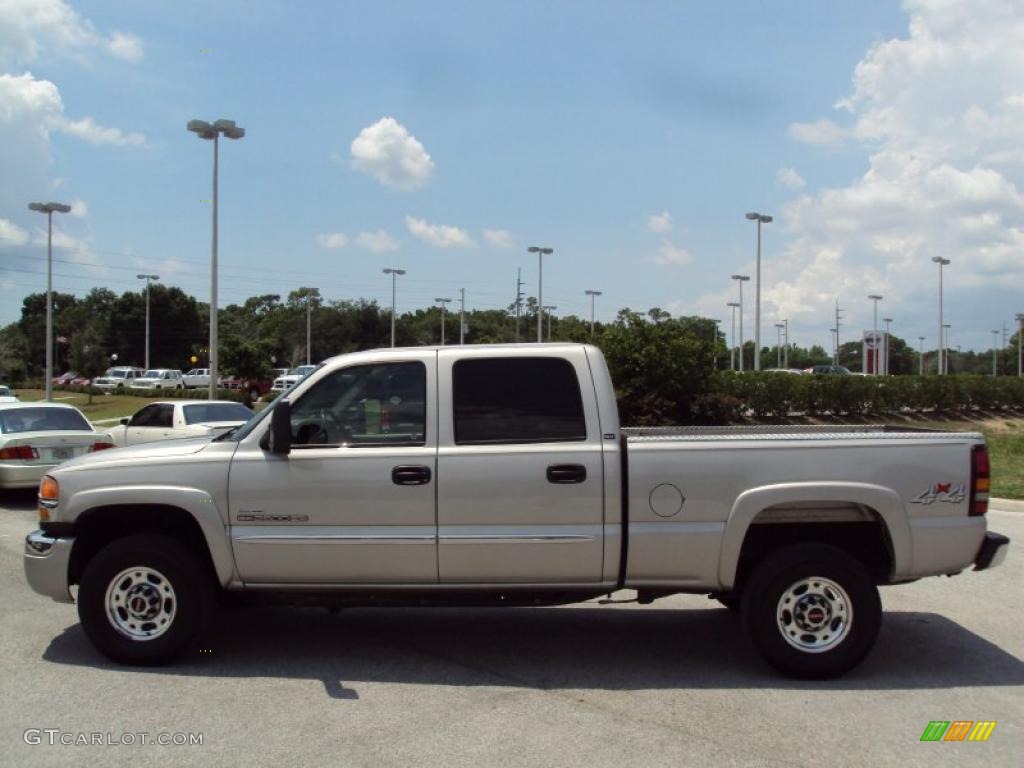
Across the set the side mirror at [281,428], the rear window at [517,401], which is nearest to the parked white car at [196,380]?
the side mirror at [281,428]

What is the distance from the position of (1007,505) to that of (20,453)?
43.6ft

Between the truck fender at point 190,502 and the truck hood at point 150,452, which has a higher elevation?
the truck hood at point 150,452

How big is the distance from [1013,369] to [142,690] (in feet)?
459

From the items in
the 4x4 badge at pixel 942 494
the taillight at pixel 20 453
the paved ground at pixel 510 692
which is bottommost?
the paved ground at pixel 510 692

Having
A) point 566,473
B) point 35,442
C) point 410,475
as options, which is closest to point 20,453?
point 35,442

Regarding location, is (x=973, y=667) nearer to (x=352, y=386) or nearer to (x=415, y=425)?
(x=415, y=425)

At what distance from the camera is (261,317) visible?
115m

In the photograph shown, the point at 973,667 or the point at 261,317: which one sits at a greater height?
the point at 261,317

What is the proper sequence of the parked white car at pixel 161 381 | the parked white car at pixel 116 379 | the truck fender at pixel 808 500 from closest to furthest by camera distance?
the truck fender at pixel 808 500, the parked white car at pixel 161 381, the parked white car at pixel 116 379

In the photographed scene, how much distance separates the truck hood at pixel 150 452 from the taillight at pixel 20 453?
26.1ft

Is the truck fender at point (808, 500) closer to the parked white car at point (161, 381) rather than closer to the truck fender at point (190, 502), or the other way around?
the truck fender at point (190, 502)

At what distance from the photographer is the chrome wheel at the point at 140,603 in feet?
19.3

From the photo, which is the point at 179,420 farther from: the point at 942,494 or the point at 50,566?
the point at 942,494

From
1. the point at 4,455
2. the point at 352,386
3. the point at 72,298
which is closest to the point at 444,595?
the point at 352,386
